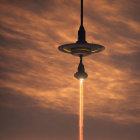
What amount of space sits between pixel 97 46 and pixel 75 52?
0.17 meters

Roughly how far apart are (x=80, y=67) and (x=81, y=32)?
10.2 inches

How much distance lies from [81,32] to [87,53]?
174mm

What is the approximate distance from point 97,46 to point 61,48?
27 cm

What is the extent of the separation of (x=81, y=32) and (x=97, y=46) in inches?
7.3

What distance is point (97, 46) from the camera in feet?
12.8

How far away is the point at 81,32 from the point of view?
4.01m

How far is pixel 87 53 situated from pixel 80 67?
4.9 inches

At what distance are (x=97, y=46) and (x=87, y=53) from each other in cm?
9

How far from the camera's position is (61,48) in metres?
3.97

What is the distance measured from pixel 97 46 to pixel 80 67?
0.70 feet

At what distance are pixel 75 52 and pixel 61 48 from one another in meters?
0.11

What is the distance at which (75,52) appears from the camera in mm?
3930

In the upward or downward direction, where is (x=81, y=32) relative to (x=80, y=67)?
upward

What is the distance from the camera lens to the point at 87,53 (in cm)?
395
